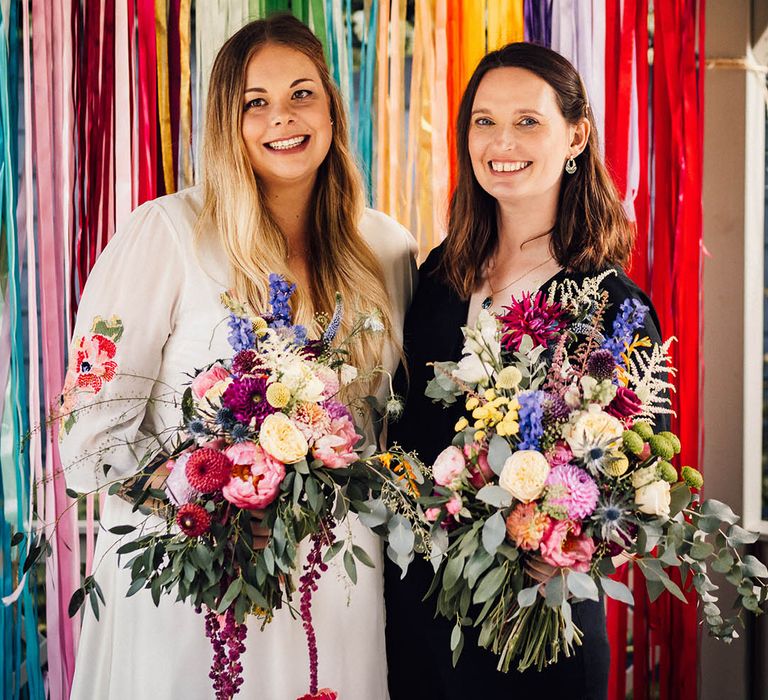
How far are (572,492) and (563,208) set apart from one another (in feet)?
2.71

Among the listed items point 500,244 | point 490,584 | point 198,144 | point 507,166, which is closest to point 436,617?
point 490,584

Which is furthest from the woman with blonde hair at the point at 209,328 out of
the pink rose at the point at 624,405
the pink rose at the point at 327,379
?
the pink rose at the point at 624,405

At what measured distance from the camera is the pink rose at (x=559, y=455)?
1374 millimetres

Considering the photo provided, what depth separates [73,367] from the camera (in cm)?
179

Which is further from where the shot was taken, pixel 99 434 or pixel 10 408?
pixel 10 408

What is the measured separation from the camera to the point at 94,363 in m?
1.77

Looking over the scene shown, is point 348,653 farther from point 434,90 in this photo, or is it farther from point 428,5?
point 428,5

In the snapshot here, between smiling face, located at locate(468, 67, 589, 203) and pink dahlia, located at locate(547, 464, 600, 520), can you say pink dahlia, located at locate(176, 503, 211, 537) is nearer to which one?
pink dahlia, located at locate(547, 464, 600, 520)

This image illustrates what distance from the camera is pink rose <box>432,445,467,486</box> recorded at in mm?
1437

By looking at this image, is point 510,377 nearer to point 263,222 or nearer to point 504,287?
point 504,287

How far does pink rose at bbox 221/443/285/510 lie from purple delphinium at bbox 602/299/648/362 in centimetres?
60

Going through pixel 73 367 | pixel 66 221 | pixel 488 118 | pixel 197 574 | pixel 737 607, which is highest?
pixel 488 118

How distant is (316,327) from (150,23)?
0.98 metres

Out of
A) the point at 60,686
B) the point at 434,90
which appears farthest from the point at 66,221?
the point at 60,686
